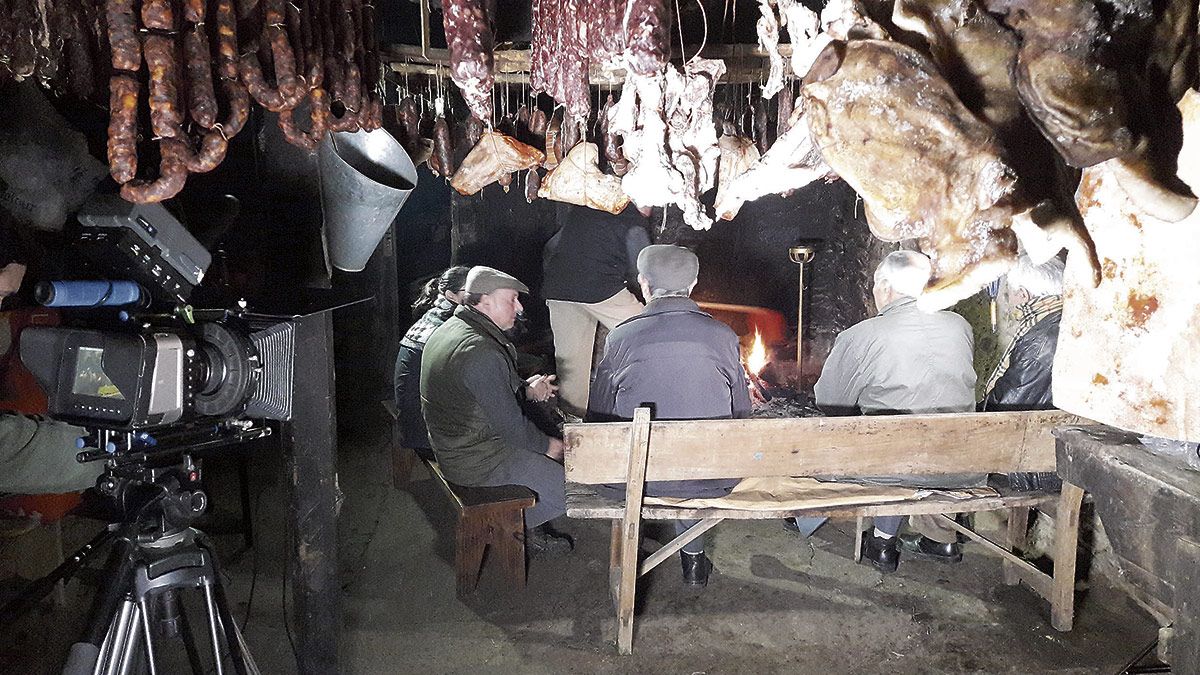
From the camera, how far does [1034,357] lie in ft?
13.3

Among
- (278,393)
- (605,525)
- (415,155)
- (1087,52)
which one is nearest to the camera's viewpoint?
(1087,52)

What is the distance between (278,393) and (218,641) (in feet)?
2.77

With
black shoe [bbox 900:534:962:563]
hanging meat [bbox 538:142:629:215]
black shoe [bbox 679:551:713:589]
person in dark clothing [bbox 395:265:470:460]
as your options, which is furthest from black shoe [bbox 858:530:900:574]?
person in dark clothing [bbox 395:265:470:460]

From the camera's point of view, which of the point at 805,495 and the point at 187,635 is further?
the point at 805,495

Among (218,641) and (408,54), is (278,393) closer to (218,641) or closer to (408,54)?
(218,641)

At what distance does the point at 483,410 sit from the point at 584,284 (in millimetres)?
2433

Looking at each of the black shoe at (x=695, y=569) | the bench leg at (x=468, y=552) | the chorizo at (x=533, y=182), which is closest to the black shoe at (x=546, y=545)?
the bench leg at (x=468, y=552)

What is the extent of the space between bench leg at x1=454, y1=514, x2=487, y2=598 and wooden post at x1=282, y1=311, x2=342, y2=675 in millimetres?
1288

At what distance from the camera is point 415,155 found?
4.36 meters

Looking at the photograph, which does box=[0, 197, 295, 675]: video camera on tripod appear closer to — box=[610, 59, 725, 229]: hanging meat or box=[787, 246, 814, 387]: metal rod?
box=[610, 59, 725, 229]: hanging meat

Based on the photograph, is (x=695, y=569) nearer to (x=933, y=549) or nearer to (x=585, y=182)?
(x=933, y=549)

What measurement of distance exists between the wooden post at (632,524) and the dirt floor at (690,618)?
0.51 feet

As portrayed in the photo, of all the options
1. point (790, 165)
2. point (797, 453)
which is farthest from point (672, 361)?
point (790, 165)

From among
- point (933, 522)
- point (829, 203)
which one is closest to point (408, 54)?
point (933, 522)
